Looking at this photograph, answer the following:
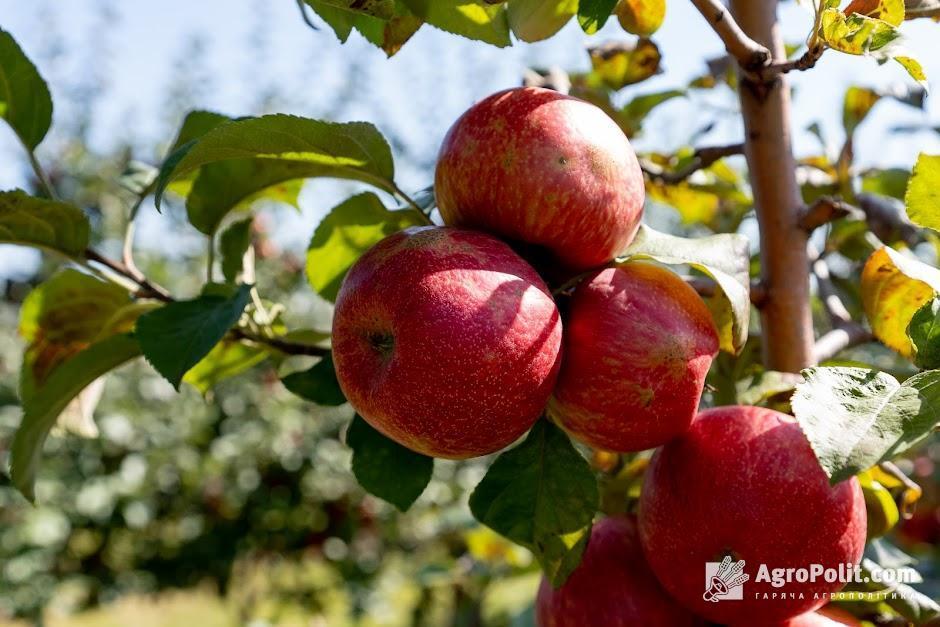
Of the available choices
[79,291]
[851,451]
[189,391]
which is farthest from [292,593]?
[851,451]

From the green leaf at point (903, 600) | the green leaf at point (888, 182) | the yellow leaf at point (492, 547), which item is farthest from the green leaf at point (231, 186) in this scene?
the yellow leaf at point (492, 547)

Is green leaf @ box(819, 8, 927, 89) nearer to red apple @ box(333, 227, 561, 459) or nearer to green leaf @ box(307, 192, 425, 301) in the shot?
red apple @ box(333, 227, 561, 459)

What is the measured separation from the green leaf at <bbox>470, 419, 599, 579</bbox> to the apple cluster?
0.14ft

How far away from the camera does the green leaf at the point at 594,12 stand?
2.53 ft

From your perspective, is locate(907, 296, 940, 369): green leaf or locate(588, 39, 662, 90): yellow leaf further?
locate(588, 39, 662, 90): yellow leaf

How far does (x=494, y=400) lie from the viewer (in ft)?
2.29

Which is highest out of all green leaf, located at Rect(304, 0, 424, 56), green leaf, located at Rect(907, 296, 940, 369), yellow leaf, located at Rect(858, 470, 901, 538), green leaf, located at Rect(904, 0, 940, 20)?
green leaf, located at Rect(904, 0, 940, 20)

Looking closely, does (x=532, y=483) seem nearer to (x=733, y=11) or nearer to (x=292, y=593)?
(x=733, y=11)

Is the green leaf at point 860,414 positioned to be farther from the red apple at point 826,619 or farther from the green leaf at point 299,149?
the green leaf at point 299,149

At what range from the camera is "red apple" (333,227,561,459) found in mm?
688

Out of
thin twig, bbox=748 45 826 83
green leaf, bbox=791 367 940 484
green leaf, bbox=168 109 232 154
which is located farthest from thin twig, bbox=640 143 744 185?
green leaf, bbox=168 109 232 154

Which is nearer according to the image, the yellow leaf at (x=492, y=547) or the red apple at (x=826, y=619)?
the red apple at (x=826, y=619)

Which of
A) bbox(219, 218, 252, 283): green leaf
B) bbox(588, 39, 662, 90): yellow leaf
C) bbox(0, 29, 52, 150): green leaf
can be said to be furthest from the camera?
bbox(588, 39, 662, 90): yellow leaf

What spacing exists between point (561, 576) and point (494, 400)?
269 millimetres
